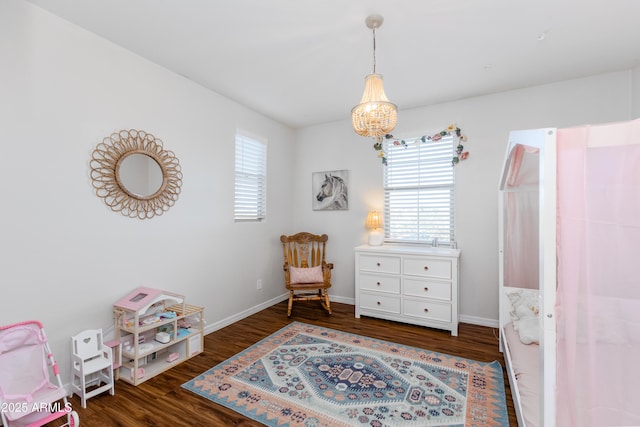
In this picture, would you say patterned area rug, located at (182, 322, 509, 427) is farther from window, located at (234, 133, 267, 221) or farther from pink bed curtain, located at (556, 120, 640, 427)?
window, located at (234, 133, 267, 221)

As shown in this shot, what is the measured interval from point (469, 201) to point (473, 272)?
839mm

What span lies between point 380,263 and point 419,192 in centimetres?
105

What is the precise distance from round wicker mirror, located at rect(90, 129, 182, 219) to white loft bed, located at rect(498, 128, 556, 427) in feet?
8.95

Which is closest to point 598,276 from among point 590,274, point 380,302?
point 590,274

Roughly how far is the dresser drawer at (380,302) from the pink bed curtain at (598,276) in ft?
7.66

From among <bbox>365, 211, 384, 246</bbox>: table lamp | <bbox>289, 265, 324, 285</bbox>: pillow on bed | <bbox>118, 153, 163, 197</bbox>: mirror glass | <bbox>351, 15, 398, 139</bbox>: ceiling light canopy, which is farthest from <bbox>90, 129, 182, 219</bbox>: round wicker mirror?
<bbox>365, 211, 384, 246</bbox>: table lamp

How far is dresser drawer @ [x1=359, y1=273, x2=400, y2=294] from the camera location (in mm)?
3408

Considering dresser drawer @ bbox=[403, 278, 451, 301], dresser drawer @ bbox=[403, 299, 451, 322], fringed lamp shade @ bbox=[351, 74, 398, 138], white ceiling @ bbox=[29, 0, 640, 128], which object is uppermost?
white ceiling @ bbox=[29, 0, 640, 128]

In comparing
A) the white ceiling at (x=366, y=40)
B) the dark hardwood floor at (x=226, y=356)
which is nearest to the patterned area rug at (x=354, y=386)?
the dark hardwood floor at (x=226, y=356)

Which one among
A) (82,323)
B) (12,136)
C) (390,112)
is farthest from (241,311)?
(390,112)

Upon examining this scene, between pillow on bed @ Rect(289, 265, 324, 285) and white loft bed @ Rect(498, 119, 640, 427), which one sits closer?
white loft bed @ Rect(498, 119, 640, 427)

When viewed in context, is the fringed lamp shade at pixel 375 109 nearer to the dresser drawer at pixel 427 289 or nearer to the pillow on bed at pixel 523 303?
the pillow on bed at pixel 523 303

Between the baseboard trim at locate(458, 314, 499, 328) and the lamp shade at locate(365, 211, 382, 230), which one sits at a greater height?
the lamp shade at locate(365, 211, 382, 230)

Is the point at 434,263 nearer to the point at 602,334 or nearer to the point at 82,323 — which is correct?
the point at 602,334
